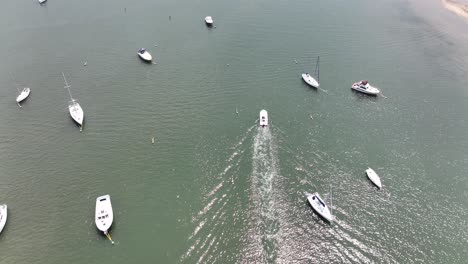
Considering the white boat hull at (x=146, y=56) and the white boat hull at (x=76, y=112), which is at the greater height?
the white boat hull at (x=146, y=56)

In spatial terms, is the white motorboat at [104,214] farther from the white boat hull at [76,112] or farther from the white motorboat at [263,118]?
the white motorboat at [263,118]

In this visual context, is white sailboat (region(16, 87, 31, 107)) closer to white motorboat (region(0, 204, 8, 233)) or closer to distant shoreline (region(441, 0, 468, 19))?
white motorboat (region(0, 204, 8, 233))

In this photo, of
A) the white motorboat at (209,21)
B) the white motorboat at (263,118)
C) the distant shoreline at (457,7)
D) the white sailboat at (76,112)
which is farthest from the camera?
the distant shoreline at (457,7)

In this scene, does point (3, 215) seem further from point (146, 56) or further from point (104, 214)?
point (146, 56)

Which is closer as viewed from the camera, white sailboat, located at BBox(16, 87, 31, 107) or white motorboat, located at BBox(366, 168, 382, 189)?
white motorboat, located at BBox(366, 168, 382, 189)

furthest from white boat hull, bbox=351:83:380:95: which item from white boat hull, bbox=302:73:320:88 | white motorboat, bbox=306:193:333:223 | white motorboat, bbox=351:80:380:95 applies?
white motorboat, bbox=306:193:333:223

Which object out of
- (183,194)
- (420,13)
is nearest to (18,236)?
(183,194)

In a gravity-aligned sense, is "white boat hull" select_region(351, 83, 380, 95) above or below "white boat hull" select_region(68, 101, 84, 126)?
above

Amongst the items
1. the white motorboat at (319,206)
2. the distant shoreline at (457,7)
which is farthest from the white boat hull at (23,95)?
the distant shoreline at (457,7)
